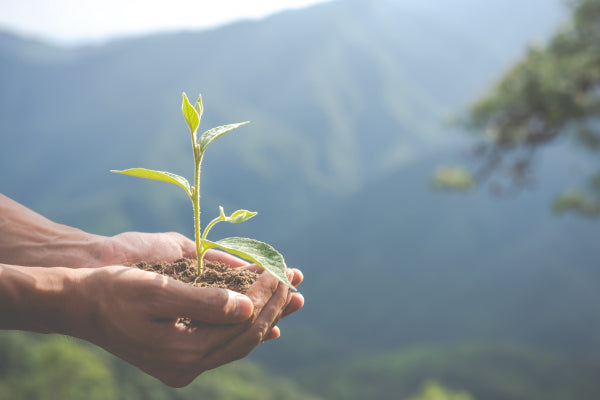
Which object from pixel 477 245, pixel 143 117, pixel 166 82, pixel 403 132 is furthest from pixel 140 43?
pixel 477 245

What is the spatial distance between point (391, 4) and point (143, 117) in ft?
322

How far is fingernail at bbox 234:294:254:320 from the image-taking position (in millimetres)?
1462

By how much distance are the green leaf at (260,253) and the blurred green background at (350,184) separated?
122 feet

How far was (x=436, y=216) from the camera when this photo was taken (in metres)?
109

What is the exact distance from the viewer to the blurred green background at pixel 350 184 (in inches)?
2689

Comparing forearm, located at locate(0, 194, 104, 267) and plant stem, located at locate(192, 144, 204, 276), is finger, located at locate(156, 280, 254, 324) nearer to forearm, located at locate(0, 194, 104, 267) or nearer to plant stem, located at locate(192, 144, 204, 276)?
plant stem, located at locate(192, 144, 204, 276)

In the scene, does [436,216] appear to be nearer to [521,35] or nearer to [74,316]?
[521,35]

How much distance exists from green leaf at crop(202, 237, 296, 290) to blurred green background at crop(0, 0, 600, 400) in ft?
122

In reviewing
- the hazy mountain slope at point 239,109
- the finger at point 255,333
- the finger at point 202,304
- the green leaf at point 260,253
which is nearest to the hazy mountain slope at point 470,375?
the hazy mountain slope at point 239,109

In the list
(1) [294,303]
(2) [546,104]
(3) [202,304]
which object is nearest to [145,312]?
(3) [202,304]

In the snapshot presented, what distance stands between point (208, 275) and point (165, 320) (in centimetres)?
32

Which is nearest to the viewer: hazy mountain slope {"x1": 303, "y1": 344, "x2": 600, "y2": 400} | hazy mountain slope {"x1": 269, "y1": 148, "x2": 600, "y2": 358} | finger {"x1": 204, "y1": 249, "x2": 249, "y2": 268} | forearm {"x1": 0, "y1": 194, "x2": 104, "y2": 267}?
forearm {"x1": 0, "y1": 194, "x2": 104, "y2": 267}

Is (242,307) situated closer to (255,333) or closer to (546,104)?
(255,333)

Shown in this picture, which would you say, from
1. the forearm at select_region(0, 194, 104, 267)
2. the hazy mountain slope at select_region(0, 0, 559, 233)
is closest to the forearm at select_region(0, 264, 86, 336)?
the forearm at select_region(0, 194, 104, 267)
